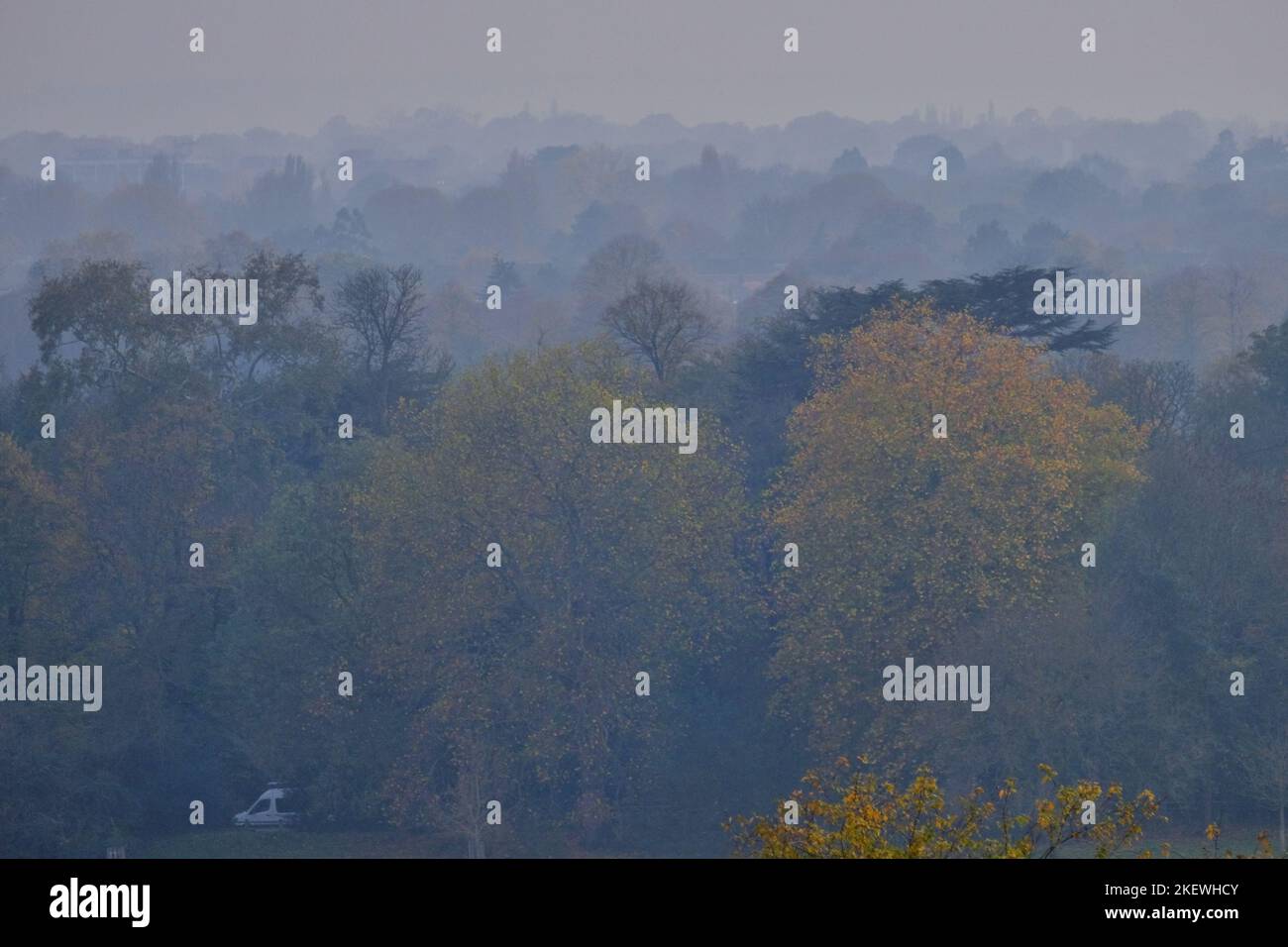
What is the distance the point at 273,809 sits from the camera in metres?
37.1

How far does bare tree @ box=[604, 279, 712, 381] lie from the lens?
4800 cm

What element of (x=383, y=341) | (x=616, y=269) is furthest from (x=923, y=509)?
(x=616, y=269)

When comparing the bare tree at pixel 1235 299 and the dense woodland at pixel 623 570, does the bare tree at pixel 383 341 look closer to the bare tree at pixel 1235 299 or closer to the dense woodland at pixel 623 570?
the dense woodland at pixel 623 570

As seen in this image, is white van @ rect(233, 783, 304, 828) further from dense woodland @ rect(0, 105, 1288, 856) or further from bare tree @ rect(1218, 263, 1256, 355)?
bare tree @ rect(1218, 263, 1256, 355)

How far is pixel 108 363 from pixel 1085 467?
26.4m

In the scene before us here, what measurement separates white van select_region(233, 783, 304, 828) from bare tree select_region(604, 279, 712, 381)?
606 inches

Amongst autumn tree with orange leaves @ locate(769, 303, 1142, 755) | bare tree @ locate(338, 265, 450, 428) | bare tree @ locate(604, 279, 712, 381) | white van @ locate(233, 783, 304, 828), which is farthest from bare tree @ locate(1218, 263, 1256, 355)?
white van @ locate(233, 783, 304, 828)

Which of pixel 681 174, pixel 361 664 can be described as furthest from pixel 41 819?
pixel 681 174

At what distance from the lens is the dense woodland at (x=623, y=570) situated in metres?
34.4

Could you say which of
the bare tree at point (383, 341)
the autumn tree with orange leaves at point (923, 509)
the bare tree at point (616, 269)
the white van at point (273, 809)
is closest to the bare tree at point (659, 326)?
the bare tree at point (383, 341)

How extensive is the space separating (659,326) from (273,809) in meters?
18.4

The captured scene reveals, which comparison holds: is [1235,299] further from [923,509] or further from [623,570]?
[623,570]

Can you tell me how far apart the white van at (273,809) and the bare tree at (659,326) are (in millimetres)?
15401
